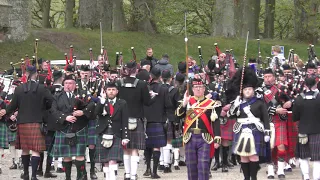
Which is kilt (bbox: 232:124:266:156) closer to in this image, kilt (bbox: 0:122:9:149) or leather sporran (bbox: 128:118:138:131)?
leather sporran (bbox: 128:118:138:131)

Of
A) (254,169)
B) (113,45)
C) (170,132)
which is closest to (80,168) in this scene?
(170,132)

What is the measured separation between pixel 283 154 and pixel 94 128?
3086 millimetres

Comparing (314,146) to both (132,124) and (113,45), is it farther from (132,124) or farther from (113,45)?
(113,45)

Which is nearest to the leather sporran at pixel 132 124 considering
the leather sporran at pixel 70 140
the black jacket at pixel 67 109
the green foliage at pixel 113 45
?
the black jacket at pixel 67 109

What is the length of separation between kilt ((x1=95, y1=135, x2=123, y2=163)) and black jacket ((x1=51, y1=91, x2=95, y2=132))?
569mm

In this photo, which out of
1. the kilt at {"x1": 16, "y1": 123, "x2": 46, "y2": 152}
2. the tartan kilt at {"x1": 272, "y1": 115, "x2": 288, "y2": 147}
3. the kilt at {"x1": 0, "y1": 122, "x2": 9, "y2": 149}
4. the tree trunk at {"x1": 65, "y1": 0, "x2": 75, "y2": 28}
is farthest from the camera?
the tree trunk at {"x1": 65, "y1": 0, "x2": 75, "y2": 28}

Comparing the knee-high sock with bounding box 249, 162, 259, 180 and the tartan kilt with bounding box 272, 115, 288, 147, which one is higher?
the tartan kilt with bounding box 272, 115, 288, 147

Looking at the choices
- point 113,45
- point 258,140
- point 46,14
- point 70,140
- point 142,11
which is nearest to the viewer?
point 258,140

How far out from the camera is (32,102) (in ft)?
40.3

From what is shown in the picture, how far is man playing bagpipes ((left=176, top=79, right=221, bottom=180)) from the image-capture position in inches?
428

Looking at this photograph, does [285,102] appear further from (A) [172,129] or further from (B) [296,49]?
(B) [296,49]

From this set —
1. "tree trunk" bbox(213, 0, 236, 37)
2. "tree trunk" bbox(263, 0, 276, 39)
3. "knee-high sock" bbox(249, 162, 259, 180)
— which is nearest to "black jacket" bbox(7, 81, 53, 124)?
"knee-high sock" bbox(249, 162, 259, 180)

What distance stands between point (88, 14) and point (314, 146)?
1815 centimetres

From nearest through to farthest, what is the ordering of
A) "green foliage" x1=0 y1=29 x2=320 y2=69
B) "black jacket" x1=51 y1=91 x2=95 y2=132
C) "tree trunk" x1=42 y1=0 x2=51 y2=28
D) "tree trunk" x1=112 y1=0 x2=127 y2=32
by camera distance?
"black jacket" x1=51 y1=91 x2=95 y2=132 → "green foliage" x1=0 y1=29 x2=320 y2=69 → "tree trunk" x1=112 y1=0 x2=127 y2=32 → "tree trunk" x1=42 y1=0 x2=51 y2=28
